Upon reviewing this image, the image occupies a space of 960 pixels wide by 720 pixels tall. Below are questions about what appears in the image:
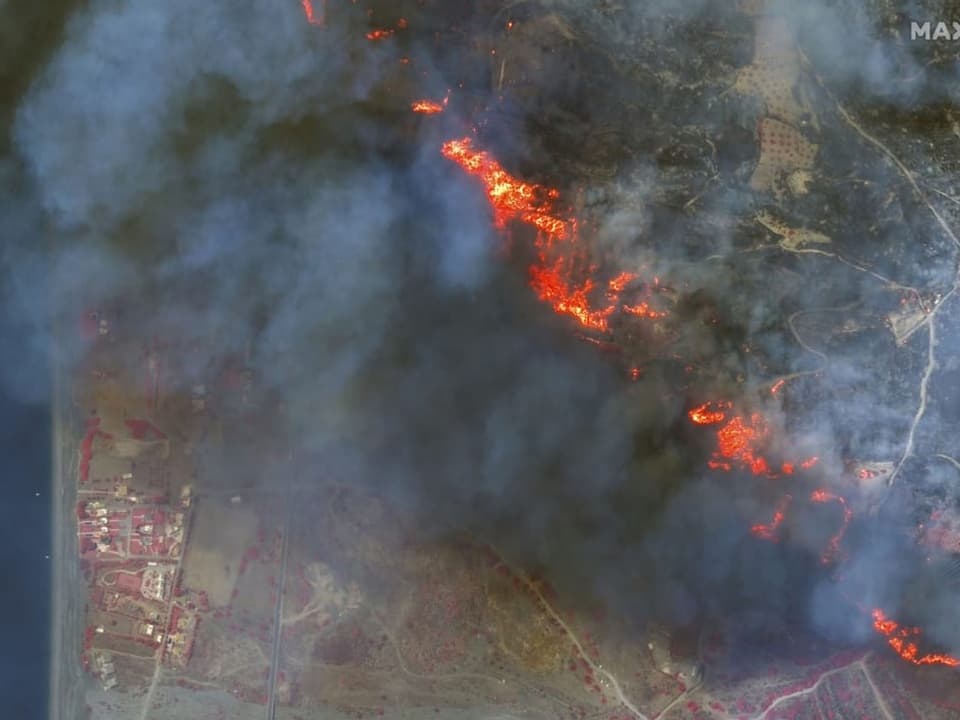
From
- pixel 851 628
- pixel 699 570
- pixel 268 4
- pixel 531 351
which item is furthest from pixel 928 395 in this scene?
pixel 268 4

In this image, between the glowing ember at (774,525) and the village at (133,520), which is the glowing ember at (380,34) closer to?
the village at (133,520)

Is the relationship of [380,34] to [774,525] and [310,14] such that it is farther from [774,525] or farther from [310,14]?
[774,525]

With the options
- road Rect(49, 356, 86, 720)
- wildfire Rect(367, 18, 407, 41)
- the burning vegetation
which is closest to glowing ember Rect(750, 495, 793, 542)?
the burning vegetation

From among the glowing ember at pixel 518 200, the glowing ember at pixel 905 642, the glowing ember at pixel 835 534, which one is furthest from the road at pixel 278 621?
the glowing ember at pixel 905 642

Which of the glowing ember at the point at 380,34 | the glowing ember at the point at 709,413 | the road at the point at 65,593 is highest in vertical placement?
the glowing ember at the point at 380,34

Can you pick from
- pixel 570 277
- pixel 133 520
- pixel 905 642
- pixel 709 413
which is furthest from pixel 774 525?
pixel 133 520

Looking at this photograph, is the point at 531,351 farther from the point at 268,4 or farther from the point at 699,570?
the point at 268,4
